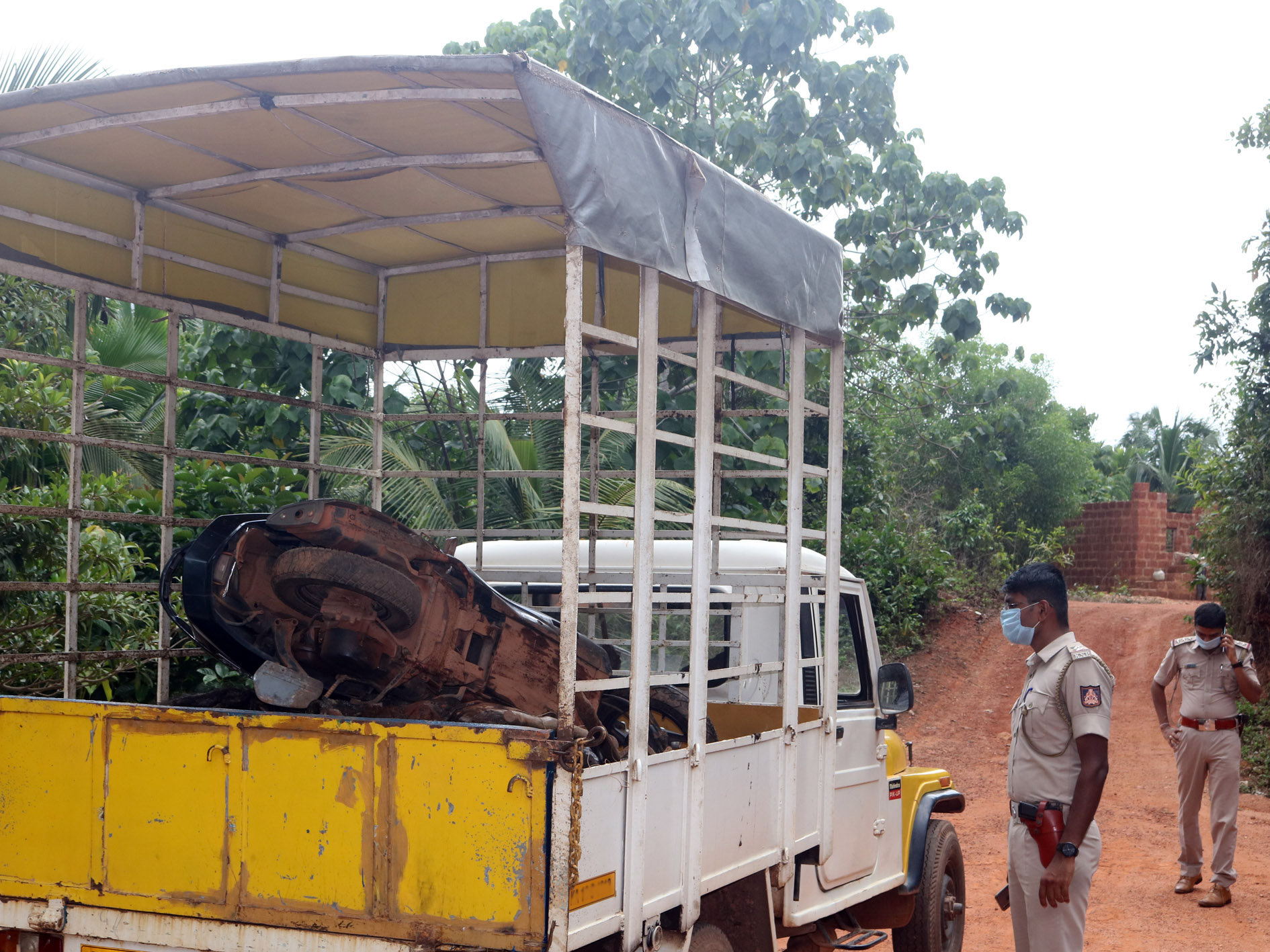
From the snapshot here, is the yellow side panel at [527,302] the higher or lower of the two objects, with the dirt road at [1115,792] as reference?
higher

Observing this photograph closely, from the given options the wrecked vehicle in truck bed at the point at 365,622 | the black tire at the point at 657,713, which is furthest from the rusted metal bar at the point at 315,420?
the black tire at the point at 657,713

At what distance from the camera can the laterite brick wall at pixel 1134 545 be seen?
997 inches

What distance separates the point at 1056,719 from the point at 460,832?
2191mm

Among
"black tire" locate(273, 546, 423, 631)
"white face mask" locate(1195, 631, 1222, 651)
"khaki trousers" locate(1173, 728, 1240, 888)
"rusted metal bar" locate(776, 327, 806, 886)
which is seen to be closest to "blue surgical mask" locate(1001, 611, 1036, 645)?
"rusted metal bar" locate(776, 327, 806, 886)

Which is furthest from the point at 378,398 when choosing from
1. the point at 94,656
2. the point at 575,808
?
the point at 575,808

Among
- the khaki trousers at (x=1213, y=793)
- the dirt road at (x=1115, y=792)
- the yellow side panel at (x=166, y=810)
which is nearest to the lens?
the yellow side panel at (x=166, y=810)

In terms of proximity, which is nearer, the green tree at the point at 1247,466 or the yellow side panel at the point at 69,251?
the yellow side panel at the point at 69,251

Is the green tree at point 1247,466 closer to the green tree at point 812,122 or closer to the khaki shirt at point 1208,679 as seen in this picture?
the green tree at point 812,122

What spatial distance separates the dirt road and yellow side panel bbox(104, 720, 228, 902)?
16.5 ft

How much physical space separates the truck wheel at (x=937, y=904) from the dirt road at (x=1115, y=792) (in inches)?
35.3

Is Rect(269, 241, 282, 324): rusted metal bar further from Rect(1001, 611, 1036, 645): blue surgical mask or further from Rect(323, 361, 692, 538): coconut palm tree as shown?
Rect(323, 361, 692, 538): coconut palm tree

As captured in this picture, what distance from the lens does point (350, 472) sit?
5.79 m

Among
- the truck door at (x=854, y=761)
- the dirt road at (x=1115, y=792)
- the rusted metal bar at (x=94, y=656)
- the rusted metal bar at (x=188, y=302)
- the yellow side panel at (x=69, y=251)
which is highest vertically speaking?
the yellow side panel at (x=69, y=251)

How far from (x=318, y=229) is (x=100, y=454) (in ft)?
22.1
